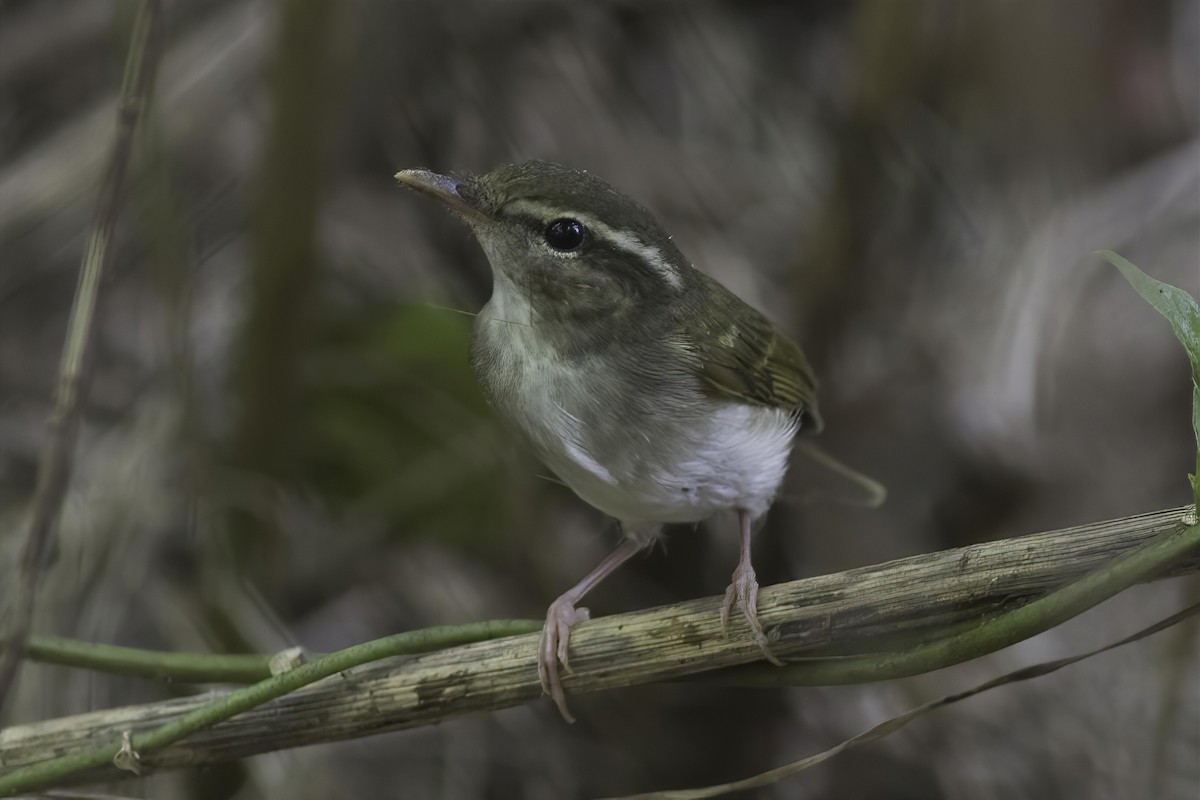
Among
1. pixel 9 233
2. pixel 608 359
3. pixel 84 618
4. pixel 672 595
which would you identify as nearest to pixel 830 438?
pixel 672 595

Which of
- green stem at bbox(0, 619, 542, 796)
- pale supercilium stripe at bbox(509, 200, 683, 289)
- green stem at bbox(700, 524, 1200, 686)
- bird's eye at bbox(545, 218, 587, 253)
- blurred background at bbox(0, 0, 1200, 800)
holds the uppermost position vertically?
blurred background at bbox(0, 0, 1200, 800)

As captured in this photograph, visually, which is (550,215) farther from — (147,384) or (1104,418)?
(1104,418)

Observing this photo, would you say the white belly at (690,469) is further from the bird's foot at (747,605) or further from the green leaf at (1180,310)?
the green leaf at (1180,310)

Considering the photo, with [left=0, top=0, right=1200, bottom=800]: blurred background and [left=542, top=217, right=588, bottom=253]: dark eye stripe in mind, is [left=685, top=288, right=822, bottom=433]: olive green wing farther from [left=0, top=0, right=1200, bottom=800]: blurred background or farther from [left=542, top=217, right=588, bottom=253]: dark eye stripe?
[left=0, top=0, right=1200, bottom=800]: blurred background

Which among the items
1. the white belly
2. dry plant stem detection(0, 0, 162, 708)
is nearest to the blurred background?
the white belly

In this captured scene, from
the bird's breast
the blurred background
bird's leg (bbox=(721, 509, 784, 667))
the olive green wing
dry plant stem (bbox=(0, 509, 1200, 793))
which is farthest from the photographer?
the blurred background

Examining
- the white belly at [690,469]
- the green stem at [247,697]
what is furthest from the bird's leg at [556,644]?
the white belly at [690,469]

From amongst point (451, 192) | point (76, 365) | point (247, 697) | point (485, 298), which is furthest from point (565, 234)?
point (485, 298)
